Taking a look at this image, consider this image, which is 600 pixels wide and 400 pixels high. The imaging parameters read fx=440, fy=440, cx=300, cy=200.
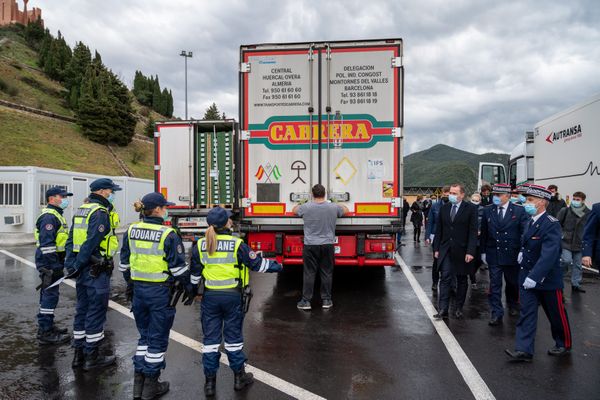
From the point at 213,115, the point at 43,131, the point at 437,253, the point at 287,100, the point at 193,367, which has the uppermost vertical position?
the point at 213,115

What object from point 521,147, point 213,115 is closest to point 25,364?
point 521,147

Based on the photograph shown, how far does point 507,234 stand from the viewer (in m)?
5.85

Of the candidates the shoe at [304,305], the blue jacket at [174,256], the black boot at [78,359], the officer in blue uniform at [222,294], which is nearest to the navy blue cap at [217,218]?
the officer in blue uniform at [222,294]

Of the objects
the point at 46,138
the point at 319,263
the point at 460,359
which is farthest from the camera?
the point at 46,138

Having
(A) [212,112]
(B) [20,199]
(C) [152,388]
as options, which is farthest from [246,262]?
(A) [212,112]

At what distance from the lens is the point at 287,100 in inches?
275

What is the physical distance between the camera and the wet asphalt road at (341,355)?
3.87 metres

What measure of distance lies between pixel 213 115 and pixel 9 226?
5498 cm

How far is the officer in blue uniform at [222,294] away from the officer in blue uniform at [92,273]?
1.29 m

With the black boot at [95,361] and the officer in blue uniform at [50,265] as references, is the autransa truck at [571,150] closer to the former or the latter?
the black boot at [95,361]

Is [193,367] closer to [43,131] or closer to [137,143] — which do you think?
[43,131]

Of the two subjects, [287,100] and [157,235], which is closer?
[157,235]

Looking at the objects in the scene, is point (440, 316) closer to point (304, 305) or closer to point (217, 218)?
point (304, 305)

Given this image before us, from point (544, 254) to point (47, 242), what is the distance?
18.2ft
